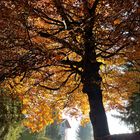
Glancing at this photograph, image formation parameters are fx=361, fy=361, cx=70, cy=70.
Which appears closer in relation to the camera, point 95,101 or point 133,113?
point 95,101

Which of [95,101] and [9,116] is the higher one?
[9,116]

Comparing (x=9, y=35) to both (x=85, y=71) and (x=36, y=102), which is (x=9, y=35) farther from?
(x=36, y=102)

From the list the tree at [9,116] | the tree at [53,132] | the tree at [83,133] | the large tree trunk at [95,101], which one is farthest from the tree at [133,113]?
the tree at [83,133]

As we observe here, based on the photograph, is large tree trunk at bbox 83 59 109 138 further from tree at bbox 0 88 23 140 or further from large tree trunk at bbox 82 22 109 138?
tree at bbox 0 88 23 140

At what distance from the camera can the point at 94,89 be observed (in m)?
15.8

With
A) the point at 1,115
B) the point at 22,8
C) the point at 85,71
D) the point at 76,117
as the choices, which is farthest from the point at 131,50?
the point at 1,115

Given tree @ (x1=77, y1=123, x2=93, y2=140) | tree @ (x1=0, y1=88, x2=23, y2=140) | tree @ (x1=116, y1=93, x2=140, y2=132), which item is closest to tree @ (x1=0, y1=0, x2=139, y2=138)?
tree @ (x1=0, y1=88, x2=23, y2=140)

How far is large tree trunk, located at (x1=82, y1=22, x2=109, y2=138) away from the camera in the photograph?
49.5ft

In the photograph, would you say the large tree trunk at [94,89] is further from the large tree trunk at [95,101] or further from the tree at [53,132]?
the tree at [53,132]

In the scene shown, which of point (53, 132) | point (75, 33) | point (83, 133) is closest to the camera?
point (75, 33)

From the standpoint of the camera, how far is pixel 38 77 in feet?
58.2

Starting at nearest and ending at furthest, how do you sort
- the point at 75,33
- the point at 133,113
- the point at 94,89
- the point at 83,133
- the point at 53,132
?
1. the point at 75,33
2. the point at 94,89
3. the point at 133,113
4. the point at 53,132
5. the point at 83,133

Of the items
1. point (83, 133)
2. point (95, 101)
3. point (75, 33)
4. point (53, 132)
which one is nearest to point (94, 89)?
point (95, 101)

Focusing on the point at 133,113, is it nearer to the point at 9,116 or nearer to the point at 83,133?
the point at 9,116
